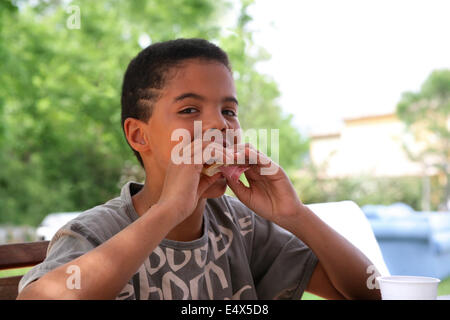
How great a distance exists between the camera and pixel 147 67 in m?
1.41

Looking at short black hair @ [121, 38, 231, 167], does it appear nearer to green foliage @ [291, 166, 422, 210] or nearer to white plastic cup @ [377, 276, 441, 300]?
white plastic cup @ [377, 276, 441, 300]

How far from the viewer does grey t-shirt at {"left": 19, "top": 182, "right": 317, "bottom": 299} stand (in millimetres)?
1168

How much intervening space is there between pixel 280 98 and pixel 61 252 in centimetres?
1109

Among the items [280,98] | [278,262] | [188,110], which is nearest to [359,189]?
[280,98]

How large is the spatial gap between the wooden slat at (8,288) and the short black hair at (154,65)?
0.56 meters

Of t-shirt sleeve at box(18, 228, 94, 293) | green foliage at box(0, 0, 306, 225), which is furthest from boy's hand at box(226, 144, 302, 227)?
green foliage at box(0, 0, 306, 225)

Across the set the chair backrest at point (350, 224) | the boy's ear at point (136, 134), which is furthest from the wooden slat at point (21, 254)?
the chair backrest at point (350, 224)

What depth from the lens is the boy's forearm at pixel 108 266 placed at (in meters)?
0.92

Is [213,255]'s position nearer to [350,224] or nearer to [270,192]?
[270,192]

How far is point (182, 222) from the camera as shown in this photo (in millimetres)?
1374
